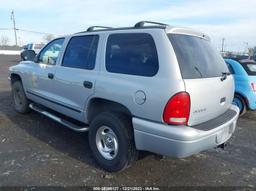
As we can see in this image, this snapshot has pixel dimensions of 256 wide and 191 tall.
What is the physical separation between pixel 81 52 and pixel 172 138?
213 cm

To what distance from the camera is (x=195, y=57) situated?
10.2 feet

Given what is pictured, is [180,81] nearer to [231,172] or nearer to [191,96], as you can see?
[191,96]

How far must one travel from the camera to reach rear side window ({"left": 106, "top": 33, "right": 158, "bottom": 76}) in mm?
2951

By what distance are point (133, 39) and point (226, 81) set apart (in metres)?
1.45

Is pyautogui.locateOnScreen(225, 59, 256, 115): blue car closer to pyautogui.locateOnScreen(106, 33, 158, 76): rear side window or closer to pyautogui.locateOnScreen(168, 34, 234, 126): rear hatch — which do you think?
pyautogui.locateOnScreen(168, 34, 234, 126): rear hatch

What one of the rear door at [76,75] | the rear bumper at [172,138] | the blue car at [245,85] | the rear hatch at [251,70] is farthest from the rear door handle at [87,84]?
the rear hatch at [251,70]

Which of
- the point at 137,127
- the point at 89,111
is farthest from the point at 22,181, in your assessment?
the point at 137,127

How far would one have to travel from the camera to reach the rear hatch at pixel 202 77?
283cm

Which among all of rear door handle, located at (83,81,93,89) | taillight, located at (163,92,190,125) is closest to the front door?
rear door handle, located at (83,81,93,89)

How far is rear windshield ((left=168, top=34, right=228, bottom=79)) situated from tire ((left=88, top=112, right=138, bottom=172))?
102 centimetres

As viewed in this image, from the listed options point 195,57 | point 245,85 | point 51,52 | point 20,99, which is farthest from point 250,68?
point 20,99

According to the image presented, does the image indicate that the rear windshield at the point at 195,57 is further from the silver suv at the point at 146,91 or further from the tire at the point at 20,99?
the tire at the point at 20,99

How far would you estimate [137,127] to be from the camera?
2965 millimetres

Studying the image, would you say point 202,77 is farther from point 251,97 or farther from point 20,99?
point 20,99
